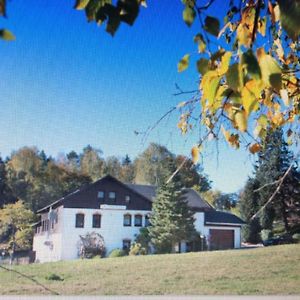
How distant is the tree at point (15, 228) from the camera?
24.5m

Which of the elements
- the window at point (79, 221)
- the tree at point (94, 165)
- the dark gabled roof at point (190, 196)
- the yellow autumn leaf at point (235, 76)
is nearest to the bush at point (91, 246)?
the window at point (79, 221)

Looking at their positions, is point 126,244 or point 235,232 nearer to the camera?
point 126,244

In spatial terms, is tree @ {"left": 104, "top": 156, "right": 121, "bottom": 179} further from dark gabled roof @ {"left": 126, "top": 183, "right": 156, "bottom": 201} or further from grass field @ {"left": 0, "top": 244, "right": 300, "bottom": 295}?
grass field @ {"left": 0, "top": 244, "right": 300, "bottom": 295}

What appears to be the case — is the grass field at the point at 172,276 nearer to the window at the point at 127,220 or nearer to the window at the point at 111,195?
the window at the point at 127,220

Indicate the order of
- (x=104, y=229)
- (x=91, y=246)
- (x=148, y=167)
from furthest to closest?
1. (x=148, y=167)
2. (x=104, y=229)
3. (x=91, y=246)

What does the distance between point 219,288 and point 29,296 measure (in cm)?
499

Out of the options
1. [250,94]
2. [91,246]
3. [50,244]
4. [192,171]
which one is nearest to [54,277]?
[91,246]

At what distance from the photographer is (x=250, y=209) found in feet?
95.8

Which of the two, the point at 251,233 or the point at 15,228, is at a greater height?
the point at 251,233

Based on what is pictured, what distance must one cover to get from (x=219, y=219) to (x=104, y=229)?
6.84 metres

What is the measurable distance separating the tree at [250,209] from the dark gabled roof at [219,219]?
3.73 ft

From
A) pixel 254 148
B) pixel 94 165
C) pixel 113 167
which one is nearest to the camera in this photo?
pixel 254 148

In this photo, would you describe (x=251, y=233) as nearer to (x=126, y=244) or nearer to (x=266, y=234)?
(x=266, y=234)

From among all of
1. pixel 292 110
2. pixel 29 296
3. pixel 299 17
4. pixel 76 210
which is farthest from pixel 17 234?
pixel 299 17
